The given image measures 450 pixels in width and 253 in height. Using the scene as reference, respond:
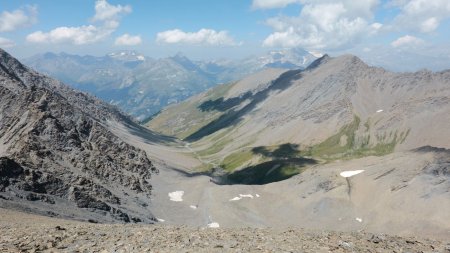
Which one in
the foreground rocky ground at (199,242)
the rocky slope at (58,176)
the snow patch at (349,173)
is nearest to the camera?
the foreground rocky ground at (199,242)

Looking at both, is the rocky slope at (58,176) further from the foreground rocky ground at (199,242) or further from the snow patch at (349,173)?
the snow patch at (349,173)

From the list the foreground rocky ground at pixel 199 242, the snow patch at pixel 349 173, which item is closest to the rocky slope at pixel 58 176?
the foreground rocky ground at pixel 199 242

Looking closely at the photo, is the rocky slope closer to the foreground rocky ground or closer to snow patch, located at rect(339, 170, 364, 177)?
the foreground rocky ground

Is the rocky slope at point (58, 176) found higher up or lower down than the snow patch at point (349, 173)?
higher up

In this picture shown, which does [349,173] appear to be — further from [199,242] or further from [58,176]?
[199,242]

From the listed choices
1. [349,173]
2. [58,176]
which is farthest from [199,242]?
[349,173]

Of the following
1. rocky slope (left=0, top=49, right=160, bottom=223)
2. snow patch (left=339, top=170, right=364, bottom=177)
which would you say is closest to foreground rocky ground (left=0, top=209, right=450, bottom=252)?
rocky slope (left=0, top=49, right=160, bottom=223)

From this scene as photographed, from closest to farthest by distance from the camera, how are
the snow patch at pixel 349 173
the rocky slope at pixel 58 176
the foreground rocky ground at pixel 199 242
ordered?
the foreground rocky ground at pixel 199 242, the rocky slope at pixel 58 176, the snow patch at pixel 349 173

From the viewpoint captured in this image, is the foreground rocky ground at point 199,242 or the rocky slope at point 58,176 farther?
the rocky slope at point 58,176

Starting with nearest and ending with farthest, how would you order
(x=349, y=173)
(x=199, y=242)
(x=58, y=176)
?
(x=199, y=242) < (x=58, y=176) < (x=349, y=173)

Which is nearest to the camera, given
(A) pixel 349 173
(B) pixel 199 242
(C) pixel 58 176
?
(B) pixel 199 242

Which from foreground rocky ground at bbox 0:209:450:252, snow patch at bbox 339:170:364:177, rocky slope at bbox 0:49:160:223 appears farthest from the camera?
snow patch at bbox 339:170:364:177

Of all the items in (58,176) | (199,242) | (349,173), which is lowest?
(349,173)

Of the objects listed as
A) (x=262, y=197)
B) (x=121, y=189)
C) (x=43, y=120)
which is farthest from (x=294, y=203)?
(x=43, y=120)
